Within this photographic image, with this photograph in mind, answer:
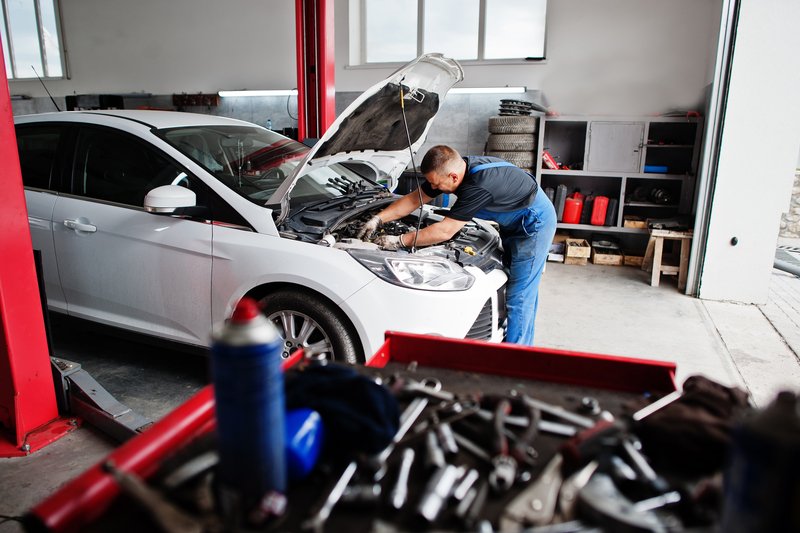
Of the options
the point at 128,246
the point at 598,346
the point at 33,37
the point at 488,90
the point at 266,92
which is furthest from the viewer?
the point at 33,37

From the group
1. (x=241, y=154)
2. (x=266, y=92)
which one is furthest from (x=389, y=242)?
(x=266, y=92)

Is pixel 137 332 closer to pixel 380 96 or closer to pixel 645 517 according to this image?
pixel 380 96

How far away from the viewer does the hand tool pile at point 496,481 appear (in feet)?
2.63


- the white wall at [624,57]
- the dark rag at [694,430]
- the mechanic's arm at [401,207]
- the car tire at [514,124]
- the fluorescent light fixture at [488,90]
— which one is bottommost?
the dark rag at [694,430]

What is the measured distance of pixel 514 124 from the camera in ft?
19.7

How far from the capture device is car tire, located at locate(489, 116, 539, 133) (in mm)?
5996

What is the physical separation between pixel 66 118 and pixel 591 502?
3.37m

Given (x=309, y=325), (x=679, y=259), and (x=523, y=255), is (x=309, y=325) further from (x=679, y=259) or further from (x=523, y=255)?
(x=679, y=259)

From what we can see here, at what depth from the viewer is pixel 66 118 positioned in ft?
9.94

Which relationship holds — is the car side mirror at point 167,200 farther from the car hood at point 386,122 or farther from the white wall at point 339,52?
the white wall at point 339,52

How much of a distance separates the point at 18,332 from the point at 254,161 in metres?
1.41

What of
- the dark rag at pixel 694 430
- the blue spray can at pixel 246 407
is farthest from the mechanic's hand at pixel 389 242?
the blue spray can at pixel 246 407

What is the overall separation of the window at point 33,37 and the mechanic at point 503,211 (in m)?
9.17

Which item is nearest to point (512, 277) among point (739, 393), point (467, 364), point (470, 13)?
point (467, 364)
